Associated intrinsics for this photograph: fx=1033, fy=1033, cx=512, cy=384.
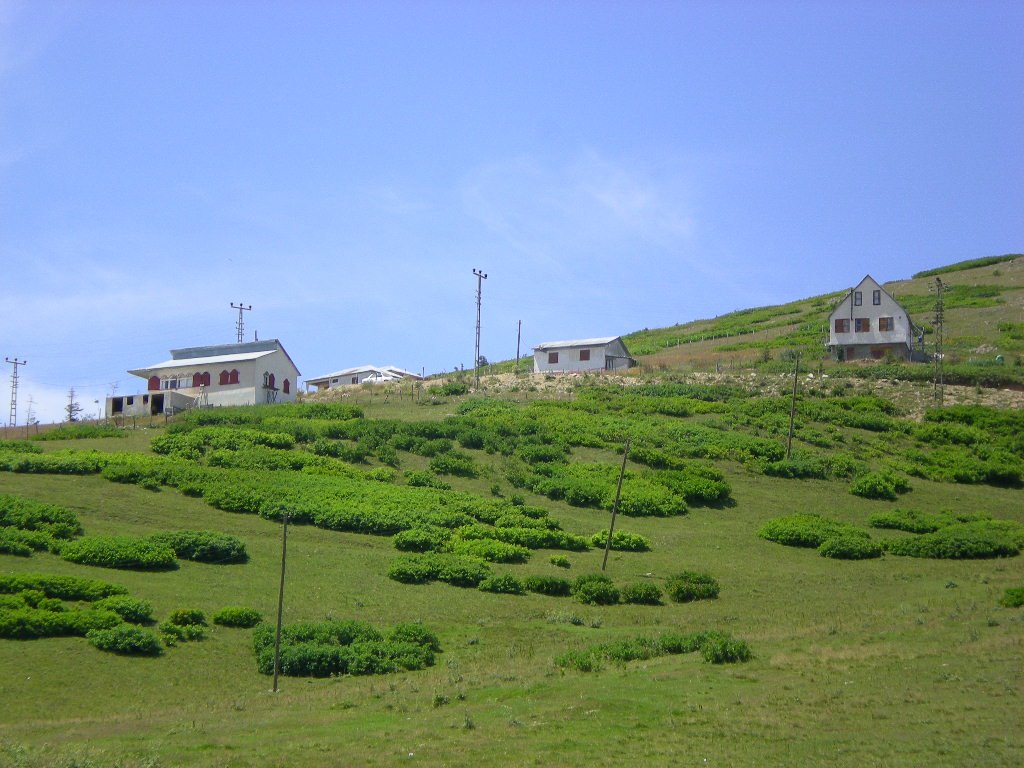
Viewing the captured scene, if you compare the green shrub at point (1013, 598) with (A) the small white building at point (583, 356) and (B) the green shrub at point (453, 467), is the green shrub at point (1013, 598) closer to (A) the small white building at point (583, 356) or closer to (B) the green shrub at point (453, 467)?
(B) the green shrub at point (453, 467)

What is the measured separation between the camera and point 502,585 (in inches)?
1764

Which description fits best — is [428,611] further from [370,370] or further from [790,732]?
[370,370]

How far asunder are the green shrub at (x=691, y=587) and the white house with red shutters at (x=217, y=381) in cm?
4853

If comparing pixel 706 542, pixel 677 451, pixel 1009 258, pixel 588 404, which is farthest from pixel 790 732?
pixel 1009 258

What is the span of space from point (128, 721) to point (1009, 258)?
14494 centimetres

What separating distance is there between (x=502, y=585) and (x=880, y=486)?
95.6ft

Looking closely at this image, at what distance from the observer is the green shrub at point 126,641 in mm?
33000

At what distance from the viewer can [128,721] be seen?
2717 cm

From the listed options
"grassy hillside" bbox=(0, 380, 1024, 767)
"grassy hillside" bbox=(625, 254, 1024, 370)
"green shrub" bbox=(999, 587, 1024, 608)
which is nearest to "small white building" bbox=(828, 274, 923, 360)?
"grassy hillside" bbox=(625, 254, 1024, 370)

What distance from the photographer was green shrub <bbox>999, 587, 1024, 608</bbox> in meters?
38.4

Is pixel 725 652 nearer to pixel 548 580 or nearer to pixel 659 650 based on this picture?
pixel 659 650

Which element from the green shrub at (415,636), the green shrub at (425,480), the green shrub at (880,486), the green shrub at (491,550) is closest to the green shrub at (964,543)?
the green shrub at (880,486)

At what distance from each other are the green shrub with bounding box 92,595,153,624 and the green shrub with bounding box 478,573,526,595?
14.4 meters

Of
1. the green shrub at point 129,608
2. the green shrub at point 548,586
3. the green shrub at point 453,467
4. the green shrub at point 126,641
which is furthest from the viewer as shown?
the green shrub at point 453,467
